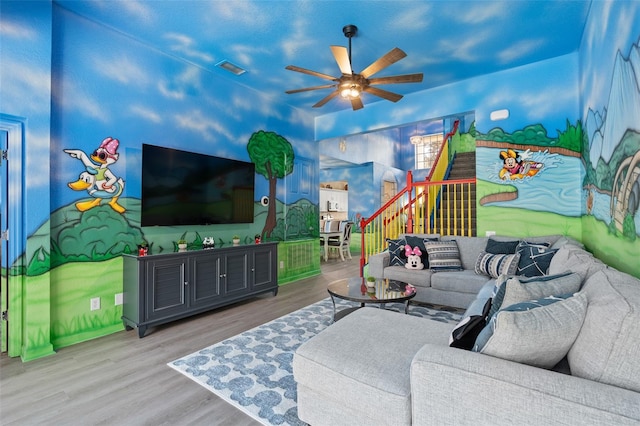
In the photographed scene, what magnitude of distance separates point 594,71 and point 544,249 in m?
1.74

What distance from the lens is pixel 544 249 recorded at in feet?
10.6

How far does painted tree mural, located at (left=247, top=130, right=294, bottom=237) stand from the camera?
16.0 ft

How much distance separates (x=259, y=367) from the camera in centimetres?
241

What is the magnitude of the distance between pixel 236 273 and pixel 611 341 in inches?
140

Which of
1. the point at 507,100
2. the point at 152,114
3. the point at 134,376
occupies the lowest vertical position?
the point at 134,376

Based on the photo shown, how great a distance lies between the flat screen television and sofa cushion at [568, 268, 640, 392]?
366cm

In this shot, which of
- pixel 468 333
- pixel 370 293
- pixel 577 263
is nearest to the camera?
pixel 468 333

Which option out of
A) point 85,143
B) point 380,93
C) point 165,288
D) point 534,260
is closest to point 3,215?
Answer: point 85,143

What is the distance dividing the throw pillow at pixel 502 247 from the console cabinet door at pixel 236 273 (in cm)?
307

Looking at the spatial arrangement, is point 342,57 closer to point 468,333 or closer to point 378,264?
point 468,333

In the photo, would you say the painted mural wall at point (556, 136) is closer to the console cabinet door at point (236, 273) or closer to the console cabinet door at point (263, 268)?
the console cabinet door at point (263, 268)

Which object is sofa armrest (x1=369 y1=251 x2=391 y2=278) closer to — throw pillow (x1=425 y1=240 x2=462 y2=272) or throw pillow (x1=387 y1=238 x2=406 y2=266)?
throw pillow (x1=387 y1=238 x2=406 y2=266)

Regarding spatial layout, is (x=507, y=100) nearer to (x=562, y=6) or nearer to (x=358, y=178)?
(x=562, y=6)

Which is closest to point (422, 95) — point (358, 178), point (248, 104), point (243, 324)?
point (248, 104)
